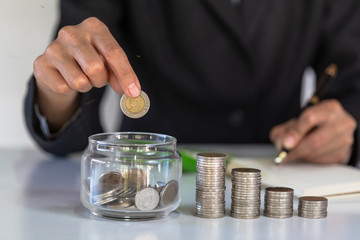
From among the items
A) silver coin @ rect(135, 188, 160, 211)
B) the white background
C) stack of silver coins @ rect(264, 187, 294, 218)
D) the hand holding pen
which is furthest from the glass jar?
the hand holding pen

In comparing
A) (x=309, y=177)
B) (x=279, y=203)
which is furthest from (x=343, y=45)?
(x=279, y=203)

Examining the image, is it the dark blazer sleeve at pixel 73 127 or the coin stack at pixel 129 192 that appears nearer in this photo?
the coin stack at pixel 129 192

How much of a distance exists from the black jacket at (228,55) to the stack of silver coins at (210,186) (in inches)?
38.7

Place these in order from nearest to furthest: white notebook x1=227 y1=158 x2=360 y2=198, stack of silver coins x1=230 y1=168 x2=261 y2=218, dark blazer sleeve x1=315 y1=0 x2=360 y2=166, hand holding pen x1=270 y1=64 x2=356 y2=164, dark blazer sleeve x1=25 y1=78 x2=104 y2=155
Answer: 1. stack of silver coins x1=230 y1=168 x2=261 y2=218
2. white notebook x1=227 y1=158 x2=360 y2=198
3. dark blazer sleeve x1=25 y1=78 x2=104 y2=155
4. hand holding pen x1=270 y1=64 x2=356 y2=164
5. dark blazer sleeve x1=315 y1=0 x2=360 y2=166

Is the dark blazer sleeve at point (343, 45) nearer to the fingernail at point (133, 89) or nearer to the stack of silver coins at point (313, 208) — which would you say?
the stack of silver coins at point (313, 208)

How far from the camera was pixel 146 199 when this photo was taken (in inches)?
38.5

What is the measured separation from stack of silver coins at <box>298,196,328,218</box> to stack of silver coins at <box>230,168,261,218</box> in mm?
83

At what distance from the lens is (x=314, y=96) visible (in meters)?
1.74

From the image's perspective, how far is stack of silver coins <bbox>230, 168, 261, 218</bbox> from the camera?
1.02 metres

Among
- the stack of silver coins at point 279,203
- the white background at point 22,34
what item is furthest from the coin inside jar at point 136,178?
the white background at point 22,34

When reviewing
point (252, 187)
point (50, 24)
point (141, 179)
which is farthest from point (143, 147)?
point (50, 24)

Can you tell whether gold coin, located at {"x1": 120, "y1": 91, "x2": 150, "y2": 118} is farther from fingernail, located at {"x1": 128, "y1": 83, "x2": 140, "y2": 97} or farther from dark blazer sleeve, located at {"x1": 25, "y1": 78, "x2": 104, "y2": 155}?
dark blazer sleeve, located at {"x1": 25, "y1": 78, "x2": 104, "y2": 155}

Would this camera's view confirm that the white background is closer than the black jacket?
Yes

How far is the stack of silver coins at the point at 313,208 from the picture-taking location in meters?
1.05
